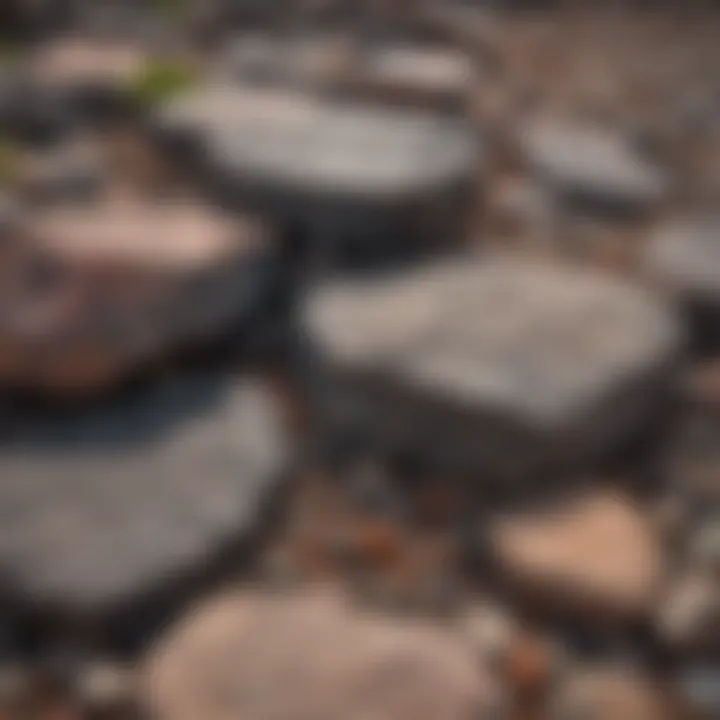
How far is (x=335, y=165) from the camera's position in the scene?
4.53 feet

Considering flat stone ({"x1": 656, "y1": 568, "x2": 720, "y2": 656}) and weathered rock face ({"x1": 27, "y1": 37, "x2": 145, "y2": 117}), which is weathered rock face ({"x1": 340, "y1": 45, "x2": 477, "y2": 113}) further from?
flat stone ({"x1": 656, "y1": 568, "x2": 720, "y2": 656})

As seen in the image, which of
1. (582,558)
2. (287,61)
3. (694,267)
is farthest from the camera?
(287,61)

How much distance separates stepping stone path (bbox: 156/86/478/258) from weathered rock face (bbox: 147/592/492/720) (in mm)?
527

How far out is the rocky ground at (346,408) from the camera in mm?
864

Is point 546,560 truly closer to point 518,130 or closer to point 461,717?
point 461,717

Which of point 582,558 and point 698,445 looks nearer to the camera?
point 582,558

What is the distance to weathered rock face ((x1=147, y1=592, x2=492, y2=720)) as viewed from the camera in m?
0.80

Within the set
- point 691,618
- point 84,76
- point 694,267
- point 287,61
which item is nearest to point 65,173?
point 84,76

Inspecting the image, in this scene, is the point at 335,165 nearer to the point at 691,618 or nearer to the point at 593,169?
the point at 593,169

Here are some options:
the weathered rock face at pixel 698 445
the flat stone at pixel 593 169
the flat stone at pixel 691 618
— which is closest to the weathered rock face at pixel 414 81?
the flat stone at pixel 593 169

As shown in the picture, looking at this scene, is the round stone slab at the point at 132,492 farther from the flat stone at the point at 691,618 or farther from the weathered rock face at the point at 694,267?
the weathered rock face at the point at 694,267

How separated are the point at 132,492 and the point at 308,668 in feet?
0.73

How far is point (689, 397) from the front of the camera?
1155mm

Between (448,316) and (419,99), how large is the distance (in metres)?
0.61
